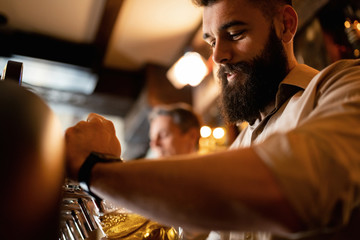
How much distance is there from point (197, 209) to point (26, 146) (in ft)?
1.10

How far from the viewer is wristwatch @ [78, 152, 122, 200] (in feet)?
2.54

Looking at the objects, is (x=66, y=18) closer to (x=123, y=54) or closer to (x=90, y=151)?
(x=123, y=54)

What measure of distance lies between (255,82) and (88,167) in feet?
2.59

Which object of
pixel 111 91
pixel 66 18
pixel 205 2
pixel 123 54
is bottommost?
pixel 111 91

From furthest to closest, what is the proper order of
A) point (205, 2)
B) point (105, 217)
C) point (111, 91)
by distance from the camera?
point (111, 91) < point (205, 2) < point (105, 217)

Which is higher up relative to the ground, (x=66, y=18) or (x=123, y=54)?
(x=66, y=18)

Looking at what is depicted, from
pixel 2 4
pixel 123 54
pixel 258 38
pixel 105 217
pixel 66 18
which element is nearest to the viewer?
pixel 105 217

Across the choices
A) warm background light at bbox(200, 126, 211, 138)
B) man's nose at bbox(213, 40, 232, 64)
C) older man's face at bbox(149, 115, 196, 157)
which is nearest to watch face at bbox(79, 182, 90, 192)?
man's nose at bbox(213, 40, 232, 64)

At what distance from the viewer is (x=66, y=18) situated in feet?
11.3

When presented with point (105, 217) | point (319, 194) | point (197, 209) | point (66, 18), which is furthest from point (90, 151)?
point (66, 18)

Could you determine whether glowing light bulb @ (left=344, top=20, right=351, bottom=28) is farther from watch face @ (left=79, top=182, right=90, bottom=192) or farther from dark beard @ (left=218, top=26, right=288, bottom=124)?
watch face @ (left=79, top=182, right=90, bottom=192)

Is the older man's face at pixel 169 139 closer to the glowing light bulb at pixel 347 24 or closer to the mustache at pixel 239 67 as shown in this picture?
the glowing light bulb at pixel 347 24

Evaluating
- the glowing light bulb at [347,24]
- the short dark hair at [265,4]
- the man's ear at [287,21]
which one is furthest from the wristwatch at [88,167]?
the glowing light bulb at [347,24]

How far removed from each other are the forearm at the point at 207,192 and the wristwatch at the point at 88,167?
0.07 meters
